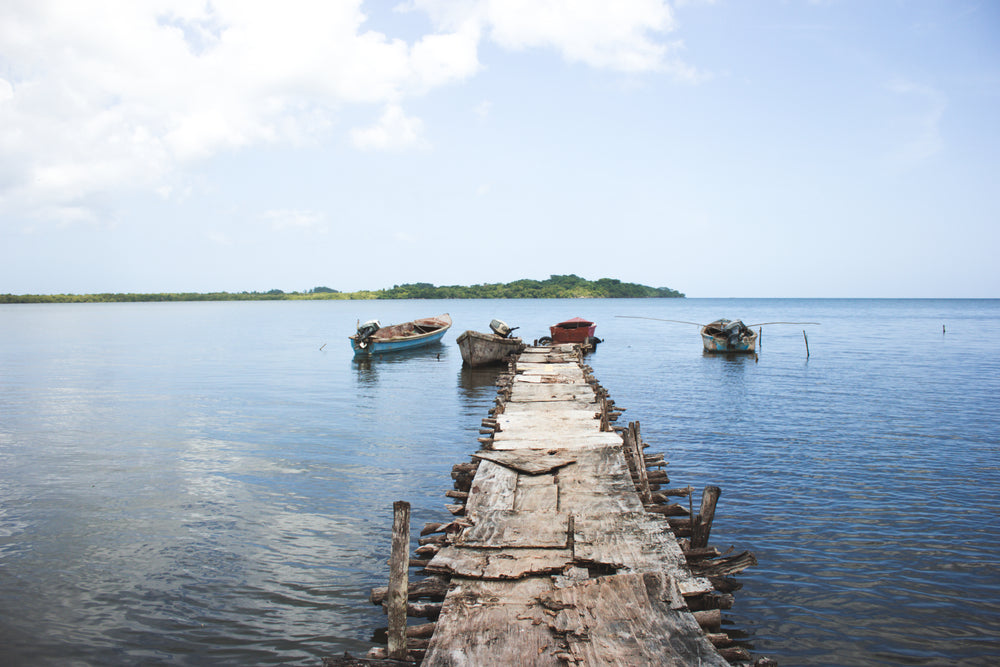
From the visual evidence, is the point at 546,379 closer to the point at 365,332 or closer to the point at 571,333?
the point at 571,333

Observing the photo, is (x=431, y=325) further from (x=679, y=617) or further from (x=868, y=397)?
(x=679, y=617)

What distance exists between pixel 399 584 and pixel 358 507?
6.74 m

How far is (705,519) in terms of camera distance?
832 cm

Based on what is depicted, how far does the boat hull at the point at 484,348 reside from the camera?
34.8m

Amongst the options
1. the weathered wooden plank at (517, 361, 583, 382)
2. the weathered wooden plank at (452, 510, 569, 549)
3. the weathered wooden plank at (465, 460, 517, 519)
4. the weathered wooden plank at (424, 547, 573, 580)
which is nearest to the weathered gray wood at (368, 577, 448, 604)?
the weathered wooden plank at (424, 547, 573, 580)

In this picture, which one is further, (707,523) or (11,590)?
(11,590)

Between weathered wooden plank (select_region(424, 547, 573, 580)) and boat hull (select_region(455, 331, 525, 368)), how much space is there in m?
27.2

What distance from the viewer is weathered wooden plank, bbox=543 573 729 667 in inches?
210

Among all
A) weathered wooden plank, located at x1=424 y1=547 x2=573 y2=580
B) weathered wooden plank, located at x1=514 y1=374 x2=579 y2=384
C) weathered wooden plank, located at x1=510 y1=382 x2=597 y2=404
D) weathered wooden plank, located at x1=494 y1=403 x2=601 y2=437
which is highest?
weathered wooden plank, located at x1=514 y1=374 x2=579 y2=384

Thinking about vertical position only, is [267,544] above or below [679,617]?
below

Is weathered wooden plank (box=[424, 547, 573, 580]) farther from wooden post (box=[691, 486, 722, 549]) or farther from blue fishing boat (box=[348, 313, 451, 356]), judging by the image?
blue fishing boat (box=[348, 313, 451, 356])

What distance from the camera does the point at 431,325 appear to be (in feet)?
162

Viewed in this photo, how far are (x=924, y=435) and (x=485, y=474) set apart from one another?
1546cm

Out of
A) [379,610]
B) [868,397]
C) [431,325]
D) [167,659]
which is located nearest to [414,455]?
[379,610]
